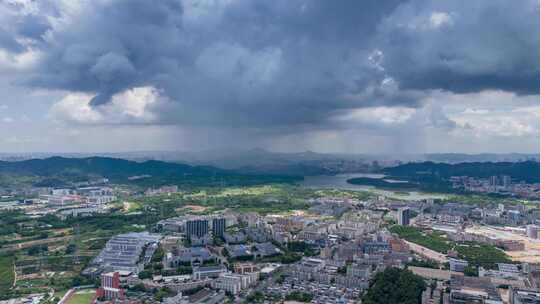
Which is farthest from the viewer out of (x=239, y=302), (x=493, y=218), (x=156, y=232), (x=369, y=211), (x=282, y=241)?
(x=369, y=211)

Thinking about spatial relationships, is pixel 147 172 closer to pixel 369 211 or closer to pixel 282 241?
pixel 369 211

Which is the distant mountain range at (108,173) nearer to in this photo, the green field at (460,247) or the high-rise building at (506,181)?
the high-rise building at (506,181)

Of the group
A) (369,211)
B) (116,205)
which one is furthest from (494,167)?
(116,205)

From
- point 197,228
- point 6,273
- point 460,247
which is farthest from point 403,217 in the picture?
point 6,273

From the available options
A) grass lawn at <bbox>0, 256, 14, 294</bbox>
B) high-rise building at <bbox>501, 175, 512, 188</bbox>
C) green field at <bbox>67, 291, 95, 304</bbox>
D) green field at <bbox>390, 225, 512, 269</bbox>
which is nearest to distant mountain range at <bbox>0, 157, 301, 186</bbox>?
high-rise building at <bbox>501, 175, 512, 188</bbox>

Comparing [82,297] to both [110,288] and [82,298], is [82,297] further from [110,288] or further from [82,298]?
[110,288]

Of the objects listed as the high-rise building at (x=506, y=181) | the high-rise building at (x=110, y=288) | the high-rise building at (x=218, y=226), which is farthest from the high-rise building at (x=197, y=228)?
the high-rise building at (x=506, y=181)

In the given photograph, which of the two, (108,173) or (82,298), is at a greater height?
(108,173)
